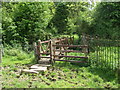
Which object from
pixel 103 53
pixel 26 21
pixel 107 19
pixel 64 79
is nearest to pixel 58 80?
pixel 64 79

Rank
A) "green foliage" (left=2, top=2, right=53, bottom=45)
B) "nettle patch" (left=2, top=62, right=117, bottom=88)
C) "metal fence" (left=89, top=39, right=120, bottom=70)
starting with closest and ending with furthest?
1. "nettle patch" (left=2, top=62, right=117, bottom=88)
2. "metal fence" (left=89, top=39, right=120, bottom=70)
3. "green foliage" (left=2, top=2, right=53, bottom=45)

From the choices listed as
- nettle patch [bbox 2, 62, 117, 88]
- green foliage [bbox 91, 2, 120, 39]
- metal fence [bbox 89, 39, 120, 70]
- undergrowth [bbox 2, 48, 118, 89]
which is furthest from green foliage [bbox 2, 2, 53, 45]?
metal fence [bbox 89, 39, 120, 70]

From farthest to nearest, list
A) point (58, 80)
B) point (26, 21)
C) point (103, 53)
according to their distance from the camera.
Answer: point (26, 21), point (103, 53), point (58, 80)

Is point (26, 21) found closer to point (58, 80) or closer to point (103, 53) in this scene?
point (103, 53)

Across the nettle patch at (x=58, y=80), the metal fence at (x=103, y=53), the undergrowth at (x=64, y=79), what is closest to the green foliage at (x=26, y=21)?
the undergrowth at (x=64, y=79)

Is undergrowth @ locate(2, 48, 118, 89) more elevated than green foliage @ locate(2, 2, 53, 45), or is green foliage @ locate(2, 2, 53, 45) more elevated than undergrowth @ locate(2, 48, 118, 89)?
green foliage @ locate(2, 2, 53, 45)

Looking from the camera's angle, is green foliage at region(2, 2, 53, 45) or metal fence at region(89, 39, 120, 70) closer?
metal fence at region(89, 39, 120, 70)

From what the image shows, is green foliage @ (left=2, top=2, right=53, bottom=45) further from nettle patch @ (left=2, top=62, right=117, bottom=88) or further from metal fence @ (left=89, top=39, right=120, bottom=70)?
metal fence @ (left=89, top=39, right=120, bottom=70)

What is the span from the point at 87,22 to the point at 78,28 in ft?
4.15

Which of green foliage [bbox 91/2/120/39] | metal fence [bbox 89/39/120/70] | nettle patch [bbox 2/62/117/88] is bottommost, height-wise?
nettle patch [bbox 2/62/117/88]

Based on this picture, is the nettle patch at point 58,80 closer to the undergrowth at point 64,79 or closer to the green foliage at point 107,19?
the undergrowth at point 64,79

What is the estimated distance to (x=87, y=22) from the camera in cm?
1280

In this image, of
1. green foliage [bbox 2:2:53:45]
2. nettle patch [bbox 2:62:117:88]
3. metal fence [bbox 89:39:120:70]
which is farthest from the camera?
green foliage [bbox 2:2:53:45]

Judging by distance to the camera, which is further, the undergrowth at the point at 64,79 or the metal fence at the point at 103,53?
the metal fence at the point at 103,53
